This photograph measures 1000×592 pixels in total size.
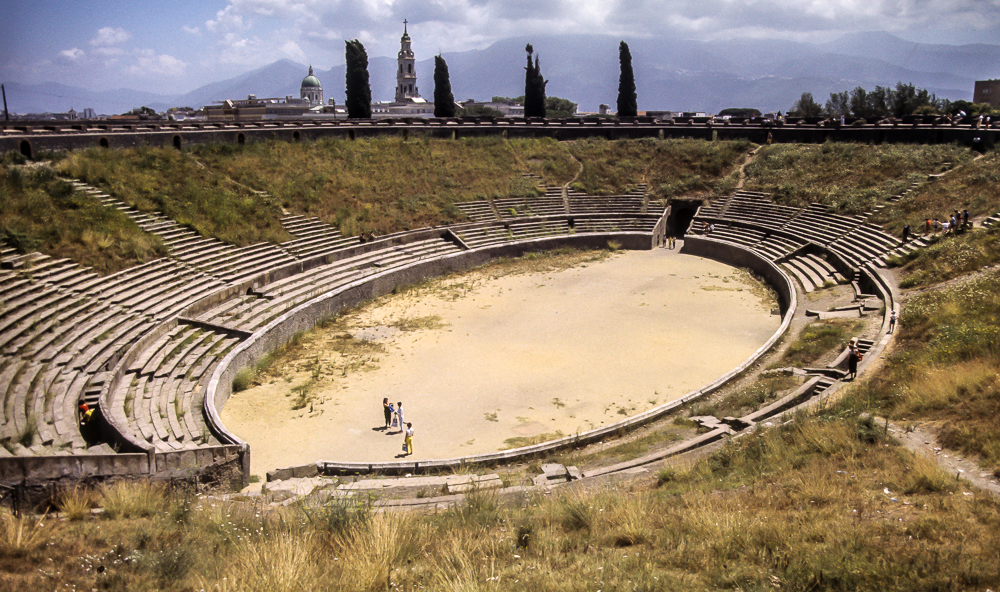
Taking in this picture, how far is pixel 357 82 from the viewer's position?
47812 mm

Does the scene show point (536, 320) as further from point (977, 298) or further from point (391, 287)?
point (977, 298)

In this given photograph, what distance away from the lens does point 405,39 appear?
412 feet

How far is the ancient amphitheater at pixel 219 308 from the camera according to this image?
1282 cm

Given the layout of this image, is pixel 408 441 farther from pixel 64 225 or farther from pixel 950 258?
pixel 950 258

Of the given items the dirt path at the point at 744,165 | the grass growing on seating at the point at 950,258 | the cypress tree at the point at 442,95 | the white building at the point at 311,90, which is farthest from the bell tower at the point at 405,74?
the grass growing on seating at the point at 950,258

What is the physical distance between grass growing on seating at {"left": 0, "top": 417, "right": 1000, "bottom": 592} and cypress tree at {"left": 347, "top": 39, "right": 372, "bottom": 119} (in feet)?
138

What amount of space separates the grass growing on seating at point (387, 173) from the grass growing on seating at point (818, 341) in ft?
66.7

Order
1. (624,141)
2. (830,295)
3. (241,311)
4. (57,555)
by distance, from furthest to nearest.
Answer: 1. (624,141)
2. (830,295)
3. (241,311)
4. (57,555)

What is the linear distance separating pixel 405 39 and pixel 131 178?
352ft

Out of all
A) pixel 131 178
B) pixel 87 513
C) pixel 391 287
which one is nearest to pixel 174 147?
pixel 131 178

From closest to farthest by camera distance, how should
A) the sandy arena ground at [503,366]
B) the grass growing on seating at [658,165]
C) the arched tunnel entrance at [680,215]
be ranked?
the sandy arena ground at [503,366] < the arched tunnel entrance at [680,215] < the grass growing on seating at [658,165]

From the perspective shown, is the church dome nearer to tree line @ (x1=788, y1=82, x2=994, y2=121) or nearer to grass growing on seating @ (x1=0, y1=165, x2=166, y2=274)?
tree line @ (x1=788, y1=82, x2=994, y2=121)

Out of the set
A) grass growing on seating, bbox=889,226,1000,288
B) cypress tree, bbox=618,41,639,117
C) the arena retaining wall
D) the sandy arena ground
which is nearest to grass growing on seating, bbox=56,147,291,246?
the arena retaining wall

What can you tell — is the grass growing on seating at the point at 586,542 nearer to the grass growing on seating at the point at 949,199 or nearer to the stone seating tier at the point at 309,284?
the stone seating tier at the point at 309,284
